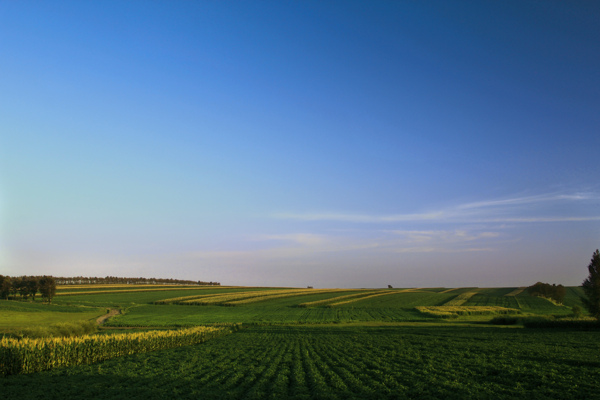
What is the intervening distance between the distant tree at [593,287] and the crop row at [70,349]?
63.9 metres

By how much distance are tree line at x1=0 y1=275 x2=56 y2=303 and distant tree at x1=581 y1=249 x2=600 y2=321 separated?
12263cm

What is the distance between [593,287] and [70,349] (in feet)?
241

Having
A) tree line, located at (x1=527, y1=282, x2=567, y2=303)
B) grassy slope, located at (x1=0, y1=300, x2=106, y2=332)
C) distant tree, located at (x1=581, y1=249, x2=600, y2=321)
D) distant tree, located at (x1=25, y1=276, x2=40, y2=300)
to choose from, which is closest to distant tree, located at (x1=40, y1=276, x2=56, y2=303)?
distant tree, located at (x1=25, y1=276, x2=40, y2=300)

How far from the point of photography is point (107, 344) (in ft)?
97.1

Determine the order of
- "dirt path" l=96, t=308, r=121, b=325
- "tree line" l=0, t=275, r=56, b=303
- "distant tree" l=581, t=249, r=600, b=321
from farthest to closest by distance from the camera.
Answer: "tree line" l=0, t=275, r=56, b=303
"dirt path" l=96, t=308, r=121, b=325
"distant tree" l=581, t=249, r=600, b=321

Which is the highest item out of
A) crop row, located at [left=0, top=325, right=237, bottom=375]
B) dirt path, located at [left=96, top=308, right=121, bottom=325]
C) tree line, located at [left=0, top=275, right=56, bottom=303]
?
crop row, located at [left=0, top=325, right=237, bottom=375]

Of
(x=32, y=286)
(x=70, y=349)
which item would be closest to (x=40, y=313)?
(x=32, y=286)

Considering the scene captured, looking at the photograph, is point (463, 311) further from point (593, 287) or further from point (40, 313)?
point (40, 313)

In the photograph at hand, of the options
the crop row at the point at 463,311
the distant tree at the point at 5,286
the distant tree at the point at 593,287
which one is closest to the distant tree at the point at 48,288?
the distant tree at the point at 5,286

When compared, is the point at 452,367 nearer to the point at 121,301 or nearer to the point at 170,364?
the point at 170,364

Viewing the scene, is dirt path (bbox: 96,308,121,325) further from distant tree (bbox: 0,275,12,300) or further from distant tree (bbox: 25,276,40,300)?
distant tree (bbox: 0,275,12,300)

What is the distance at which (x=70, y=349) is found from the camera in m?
26.4

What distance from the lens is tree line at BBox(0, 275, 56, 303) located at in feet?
341

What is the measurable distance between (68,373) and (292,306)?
78458mm
